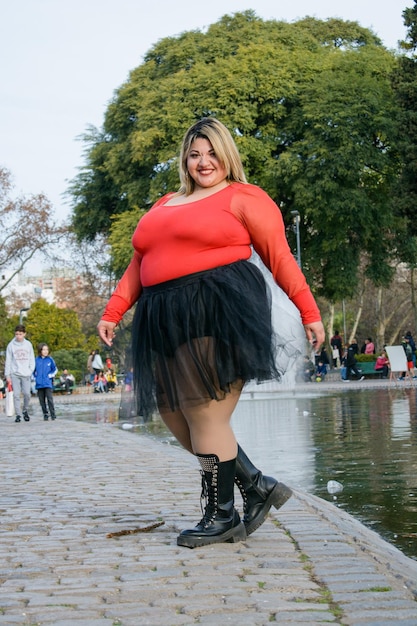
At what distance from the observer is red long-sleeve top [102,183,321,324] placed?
207 inches

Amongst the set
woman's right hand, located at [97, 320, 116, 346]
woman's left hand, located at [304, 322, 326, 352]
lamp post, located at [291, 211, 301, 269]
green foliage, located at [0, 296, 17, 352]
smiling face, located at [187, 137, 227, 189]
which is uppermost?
lamp post, located at [291, 211, 301, 269]

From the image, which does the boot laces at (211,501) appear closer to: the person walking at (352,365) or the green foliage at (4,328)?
the person walking at (352,365)

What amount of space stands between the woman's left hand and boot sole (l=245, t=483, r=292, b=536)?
76 cm

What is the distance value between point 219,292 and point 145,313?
451mm

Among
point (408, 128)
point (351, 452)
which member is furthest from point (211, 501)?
point (408, 128)

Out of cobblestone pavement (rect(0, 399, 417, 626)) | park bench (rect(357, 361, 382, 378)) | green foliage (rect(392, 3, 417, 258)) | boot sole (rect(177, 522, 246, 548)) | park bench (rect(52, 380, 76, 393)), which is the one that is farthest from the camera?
park bench (rect(52, 380, 76, 393))

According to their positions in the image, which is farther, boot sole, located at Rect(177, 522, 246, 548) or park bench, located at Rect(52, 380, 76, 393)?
park bench, located at Rect(52, 380, 76, 393)

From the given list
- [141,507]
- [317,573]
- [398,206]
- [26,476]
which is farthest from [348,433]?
[398,206]

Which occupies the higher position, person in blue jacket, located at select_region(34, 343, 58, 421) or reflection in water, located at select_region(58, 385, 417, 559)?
person in blue jacket, located at select_region(34, 343, 58, 421)

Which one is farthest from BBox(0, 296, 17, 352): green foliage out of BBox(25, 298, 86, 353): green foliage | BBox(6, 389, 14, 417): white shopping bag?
BBox(6, 389, 14, 417): white shopping bag

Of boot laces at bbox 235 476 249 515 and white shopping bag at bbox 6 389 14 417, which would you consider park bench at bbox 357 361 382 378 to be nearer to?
white shopping bag at bbox 6 389 14 417

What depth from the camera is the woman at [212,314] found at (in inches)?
203

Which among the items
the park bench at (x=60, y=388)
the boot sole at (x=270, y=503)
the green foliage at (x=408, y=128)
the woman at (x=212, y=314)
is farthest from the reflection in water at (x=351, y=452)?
the park bench at (x=60, y=388)

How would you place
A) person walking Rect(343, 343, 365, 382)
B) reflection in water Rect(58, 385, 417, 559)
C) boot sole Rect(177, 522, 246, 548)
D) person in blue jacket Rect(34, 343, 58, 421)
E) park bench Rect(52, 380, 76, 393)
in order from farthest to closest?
park bench Rect(52, 380, 76, 393) → person walking Rect(343, 343, 365, 382) → person in blue jacket Rect(34, 343, 58, 421) → reflection in water Rect(58, 385, 417, 559) → boot sole Rect(177, 522, 246, 548)
